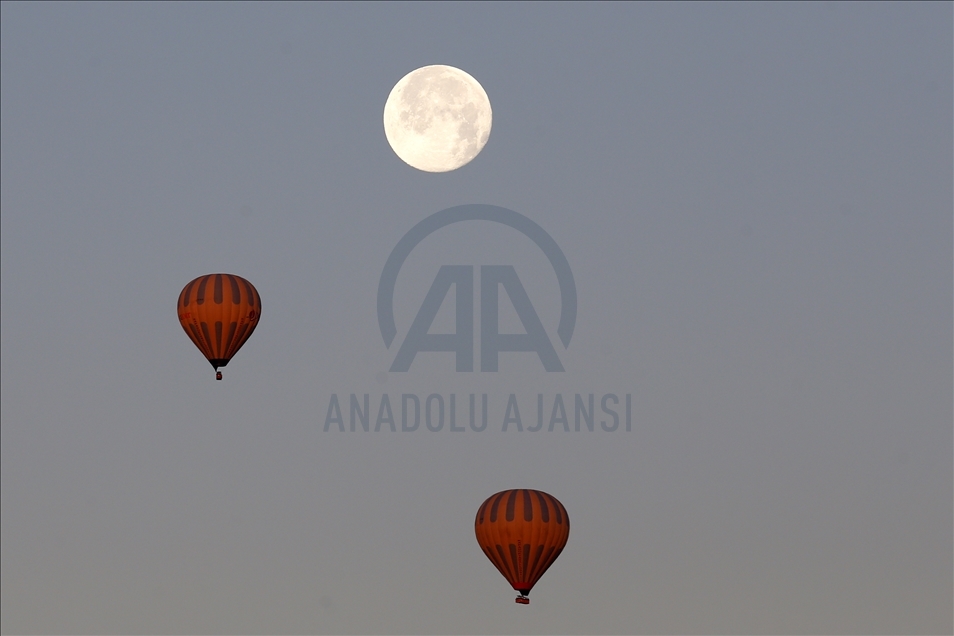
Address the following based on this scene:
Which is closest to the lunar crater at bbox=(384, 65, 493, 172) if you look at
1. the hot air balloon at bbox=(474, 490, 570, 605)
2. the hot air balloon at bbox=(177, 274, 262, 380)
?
the hot air balloon at bbox=(177, 274, 262, 380)

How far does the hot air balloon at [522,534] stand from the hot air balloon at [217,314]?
10408mm

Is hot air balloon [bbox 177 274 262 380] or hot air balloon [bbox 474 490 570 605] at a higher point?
hot air balloon [bbox 177 274 262 380]

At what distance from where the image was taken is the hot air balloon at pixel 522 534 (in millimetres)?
56344

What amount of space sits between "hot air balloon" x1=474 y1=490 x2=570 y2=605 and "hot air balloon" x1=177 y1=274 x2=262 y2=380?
1041 cm

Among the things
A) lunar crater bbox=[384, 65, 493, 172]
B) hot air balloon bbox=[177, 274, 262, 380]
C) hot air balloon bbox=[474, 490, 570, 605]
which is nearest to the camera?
hot air balloon bbox=[474, 490, 570, 605]

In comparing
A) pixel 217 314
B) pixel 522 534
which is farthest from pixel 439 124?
pixel 522 534

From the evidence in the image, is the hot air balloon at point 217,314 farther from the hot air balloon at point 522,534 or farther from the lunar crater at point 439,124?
the hot air balloon at point 522,534

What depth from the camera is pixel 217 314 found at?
195 feet

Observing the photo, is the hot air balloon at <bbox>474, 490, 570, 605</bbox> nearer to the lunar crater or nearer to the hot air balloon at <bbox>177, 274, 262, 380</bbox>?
the hot air balloon at <bbox>177, 274, 262, 380</bbox>

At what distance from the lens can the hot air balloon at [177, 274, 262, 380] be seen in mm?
59531

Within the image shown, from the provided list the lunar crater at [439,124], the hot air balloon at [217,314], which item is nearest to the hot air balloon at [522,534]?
the hot air balloon at [217,314]

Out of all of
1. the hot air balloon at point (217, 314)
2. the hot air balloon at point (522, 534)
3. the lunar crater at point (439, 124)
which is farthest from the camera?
the lunar crater at point (439, 124)

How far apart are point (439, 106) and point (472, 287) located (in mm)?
7487

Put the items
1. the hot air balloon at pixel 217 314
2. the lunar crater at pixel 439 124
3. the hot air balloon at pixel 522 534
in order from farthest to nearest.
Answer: the lunar crater at pixel 439 124 → the hot air balloon at pixel 217 314 → the hot air balloon at pixel 522 534
